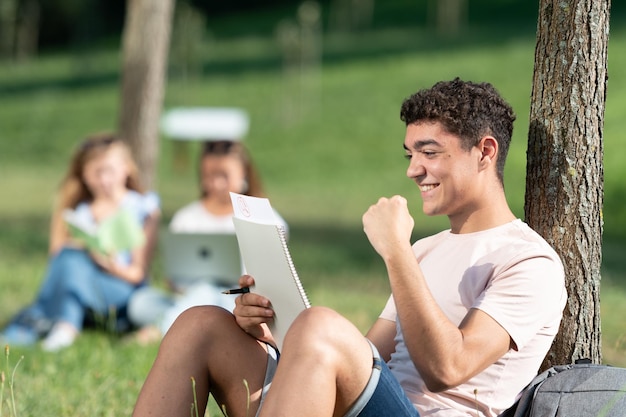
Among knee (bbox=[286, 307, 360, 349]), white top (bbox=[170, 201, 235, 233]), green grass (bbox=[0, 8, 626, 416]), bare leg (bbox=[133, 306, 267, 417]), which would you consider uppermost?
knee (bbox=[286, 307, 360, 349])

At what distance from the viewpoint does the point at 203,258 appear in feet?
20.4

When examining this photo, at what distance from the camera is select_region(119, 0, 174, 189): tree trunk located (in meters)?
9.70

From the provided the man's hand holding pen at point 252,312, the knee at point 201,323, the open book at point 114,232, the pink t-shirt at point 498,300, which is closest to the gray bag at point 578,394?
the pink t-shirt at point 498,300

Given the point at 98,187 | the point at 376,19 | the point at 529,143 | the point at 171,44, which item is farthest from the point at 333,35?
the point at 529,143

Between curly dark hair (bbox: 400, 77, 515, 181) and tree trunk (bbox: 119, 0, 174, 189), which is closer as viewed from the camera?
curly dark hair (bbox: 400, 77, 515, 181)

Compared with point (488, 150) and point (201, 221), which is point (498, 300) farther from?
point (201, 221)

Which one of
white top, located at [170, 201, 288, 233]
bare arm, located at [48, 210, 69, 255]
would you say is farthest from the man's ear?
bare arm, located at [48, 210, 69, 255]

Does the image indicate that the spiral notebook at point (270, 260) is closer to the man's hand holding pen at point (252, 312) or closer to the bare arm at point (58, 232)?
the man's hand holding pen at point (252, 312)

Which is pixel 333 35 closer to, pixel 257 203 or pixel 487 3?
pixel 487 3

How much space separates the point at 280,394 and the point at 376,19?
26764mm

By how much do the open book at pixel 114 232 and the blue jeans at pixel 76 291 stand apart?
119mm

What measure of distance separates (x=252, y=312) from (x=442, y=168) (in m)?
0.64

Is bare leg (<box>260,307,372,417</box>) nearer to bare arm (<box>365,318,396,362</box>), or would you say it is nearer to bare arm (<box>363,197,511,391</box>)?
bare arm (<box>363,197,511,391</box>)

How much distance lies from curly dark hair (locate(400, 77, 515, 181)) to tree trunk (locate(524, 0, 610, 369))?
457 mm
